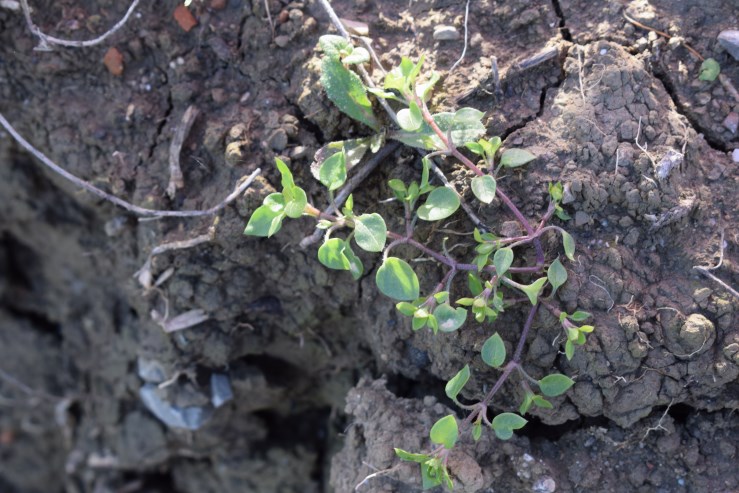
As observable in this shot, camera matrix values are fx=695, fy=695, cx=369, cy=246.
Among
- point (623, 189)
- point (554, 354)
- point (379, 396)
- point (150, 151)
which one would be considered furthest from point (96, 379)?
point (623, 189)

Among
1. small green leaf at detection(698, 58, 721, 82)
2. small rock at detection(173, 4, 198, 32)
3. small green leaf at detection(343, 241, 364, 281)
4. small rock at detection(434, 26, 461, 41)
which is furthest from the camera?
small rock at detection(173, 4, 198, 32)

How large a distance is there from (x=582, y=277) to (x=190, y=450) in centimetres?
197

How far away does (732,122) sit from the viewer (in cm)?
223

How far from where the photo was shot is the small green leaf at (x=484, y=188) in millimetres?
2039

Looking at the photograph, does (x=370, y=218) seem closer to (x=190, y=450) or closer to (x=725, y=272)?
(x=725, y=272)

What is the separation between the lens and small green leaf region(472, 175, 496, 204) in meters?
2.04

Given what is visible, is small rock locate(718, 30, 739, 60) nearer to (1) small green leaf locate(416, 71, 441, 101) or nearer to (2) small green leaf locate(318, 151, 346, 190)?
(1) small green leaf locate(416, 71, 441, 101)

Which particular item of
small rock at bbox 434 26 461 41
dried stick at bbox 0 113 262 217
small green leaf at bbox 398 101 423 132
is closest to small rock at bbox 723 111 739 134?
small rock at bbox 434 26 461 41

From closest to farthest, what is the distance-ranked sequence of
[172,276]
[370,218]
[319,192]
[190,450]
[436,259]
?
[370,218], [436,259], [319,192], [172,276], [190,450]

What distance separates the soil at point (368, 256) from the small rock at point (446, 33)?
0.06 metres

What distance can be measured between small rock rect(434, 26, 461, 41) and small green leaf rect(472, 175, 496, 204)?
57 centimetres

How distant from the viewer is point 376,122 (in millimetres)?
2248

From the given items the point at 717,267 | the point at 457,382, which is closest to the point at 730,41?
the point at 717,267

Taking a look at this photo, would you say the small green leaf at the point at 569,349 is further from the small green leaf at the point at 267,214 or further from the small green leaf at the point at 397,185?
the small green leaf at the point at 267,214
